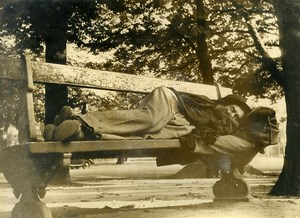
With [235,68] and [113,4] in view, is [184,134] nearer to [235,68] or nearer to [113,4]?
[113,4]

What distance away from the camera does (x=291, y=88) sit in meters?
9.01

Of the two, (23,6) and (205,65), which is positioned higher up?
(23,6)

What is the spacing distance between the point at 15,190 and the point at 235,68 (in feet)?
46.7

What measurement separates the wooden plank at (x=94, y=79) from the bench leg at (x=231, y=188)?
1182 mm

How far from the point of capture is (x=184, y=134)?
5766 millimetres

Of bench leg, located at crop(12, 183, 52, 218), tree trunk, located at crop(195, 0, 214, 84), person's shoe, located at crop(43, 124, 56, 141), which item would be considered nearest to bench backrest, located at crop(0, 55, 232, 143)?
person's shoe, located at crop(43, 124, 56, 141)

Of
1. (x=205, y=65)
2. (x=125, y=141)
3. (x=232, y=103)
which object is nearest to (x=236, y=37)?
(x=205, y=65)

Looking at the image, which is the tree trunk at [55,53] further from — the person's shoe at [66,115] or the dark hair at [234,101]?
the person's shoe at [66,115]

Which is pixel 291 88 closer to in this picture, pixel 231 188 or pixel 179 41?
pixel 231 188

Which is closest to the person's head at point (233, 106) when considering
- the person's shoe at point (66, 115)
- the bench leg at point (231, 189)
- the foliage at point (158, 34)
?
the bench leg at point (231, 189)

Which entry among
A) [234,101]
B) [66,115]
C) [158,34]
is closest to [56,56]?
[158,34]

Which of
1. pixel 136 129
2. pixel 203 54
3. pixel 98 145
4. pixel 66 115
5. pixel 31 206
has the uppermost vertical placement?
pixel 203 54

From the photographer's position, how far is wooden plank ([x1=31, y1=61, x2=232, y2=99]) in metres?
5.37

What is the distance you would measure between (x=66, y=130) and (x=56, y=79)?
3.33 feet
